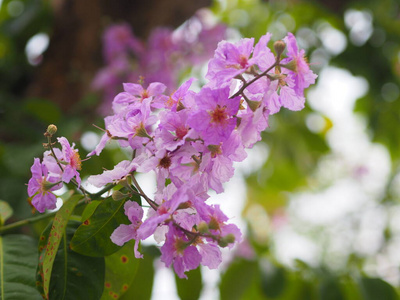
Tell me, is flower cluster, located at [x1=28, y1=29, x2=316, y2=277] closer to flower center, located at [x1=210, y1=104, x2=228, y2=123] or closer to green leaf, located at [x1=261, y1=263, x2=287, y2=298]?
flower center, located at [x1=210, y1=104, x2=228, y2=123]

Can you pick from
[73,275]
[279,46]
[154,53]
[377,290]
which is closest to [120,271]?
[73,275]

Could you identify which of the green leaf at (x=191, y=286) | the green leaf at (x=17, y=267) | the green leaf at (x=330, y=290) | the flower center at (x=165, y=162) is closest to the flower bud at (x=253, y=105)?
the flower center at (x=165, y=162)

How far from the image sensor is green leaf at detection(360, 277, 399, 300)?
1116 millimetres

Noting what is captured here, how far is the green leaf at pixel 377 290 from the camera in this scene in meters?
1.12

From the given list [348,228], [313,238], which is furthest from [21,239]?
[313,238]

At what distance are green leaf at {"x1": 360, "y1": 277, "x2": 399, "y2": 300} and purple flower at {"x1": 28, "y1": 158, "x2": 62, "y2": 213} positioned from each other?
86 centimetres

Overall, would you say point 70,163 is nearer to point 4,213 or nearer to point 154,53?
point 4,213

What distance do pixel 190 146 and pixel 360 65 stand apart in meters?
1.63

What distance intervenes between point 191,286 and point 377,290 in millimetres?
489

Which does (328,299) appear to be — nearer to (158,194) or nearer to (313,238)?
(158,194)

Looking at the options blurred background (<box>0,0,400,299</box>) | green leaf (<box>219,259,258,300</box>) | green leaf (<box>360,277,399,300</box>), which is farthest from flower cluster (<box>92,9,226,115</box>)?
green leaf (<box>360,277,399,300</box>)

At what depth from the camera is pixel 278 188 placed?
263 cm

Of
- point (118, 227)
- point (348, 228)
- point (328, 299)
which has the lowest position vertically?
point (348, 228)

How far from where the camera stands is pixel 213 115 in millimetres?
557
